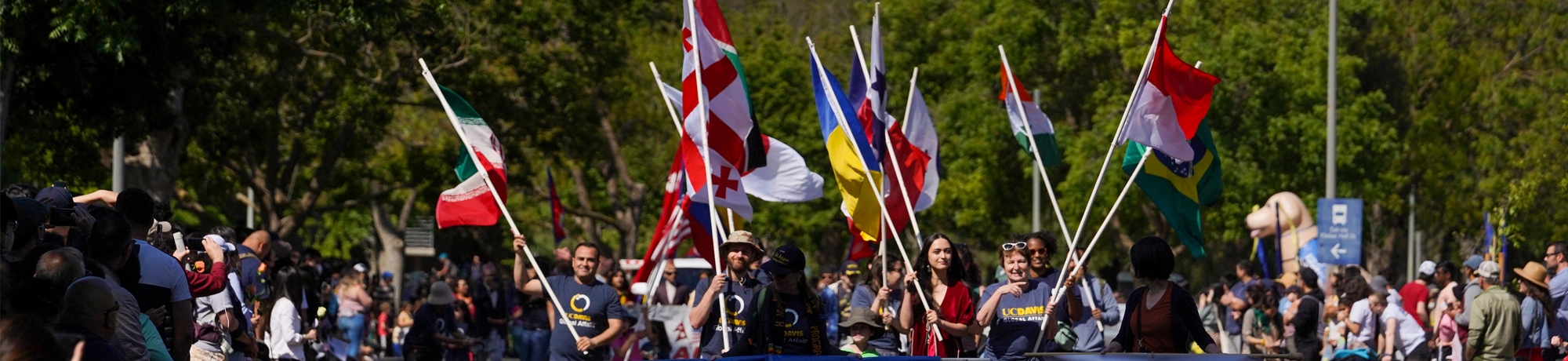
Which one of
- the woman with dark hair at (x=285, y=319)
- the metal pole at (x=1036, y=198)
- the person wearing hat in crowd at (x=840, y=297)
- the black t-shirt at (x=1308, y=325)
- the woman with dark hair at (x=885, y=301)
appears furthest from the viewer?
the metal pole at (x=1036, y=198)

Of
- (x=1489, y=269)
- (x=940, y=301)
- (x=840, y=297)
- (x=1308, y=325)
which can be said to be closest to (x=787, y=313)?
(x=940, y=301)

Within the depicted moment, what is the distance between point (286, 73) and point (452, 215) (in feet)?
57.4

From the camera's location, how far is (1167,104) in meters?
10.5

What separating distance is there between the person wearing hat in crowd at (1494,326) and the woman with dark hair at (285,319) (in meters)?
7.98

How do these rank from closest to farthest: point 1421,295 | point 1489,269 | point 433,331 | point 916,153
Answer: point 1489,269
point 916,153
point 433,331
point 1421,295

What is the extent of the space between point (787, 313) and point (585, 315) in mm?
2450

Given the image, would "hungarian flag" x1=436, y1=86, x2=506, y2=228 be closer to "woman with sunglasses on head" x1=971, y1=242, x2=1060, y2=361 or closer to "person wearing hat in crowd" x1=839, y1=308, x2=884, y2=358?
"person wearing hat in crowd" x1=839, y1=308, x2=884, y2=358

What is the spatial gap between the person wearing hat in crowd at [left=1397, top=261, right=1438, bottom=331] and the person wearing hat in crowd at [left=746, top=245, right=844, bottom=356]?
28.5 ft

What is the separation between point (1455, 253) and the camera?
144 ft

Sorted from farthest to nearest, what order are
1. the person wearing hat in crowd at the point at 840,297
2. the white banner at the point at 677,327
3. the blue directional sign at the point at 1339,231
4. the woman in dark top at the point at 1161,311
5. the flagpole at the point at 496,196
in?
the blue directional sign at the point at 1339,231 → the white banner at the point at 677,327 → the person wearing hat in crowd at the point at 840,297 → the flagpole at the point at 496,196 → the woman in dark top at the point at 1161,311

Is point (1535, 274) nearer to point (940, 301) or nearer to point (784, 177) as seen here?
A: point (784, 177)

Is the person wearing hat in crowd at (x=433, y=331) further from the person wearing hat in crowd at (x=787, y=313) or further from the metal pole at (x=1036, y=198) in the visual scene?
the metal pole at (x=1036, y=198)

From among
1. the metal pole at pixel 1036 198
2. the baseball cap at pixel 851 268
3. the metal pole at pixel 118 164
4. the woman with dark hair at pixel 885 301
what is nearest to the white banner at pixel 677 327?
the baseball cap at pixel 851 268

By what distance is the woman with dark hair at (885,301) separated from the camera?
9750 millimetres
